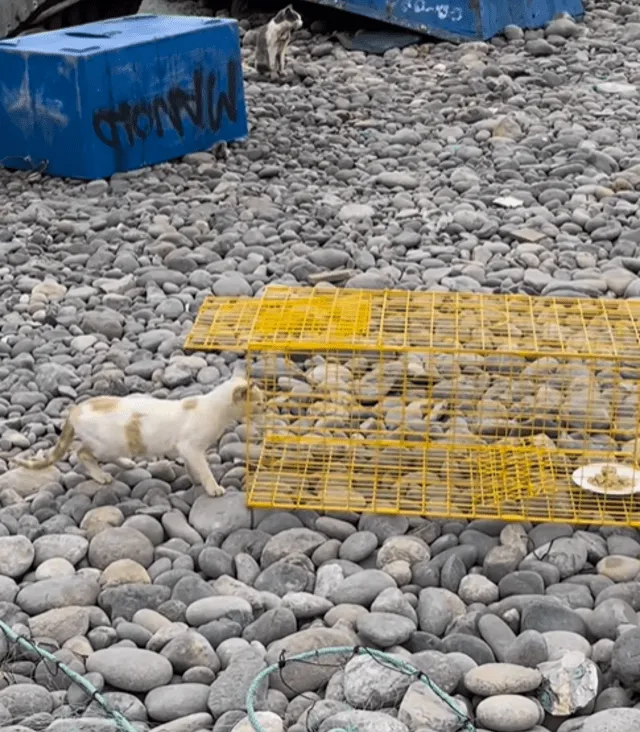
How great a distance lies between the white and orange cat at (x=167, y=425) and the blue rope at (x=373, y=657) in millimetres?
1059

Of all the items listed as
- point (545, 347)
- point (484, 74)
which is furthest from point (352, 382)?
point (484, 74)

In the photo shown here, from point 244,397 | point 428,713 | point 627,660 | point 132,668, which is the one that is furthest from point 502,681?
point 244,397

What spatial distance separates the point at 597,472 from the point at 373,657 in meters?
1.44

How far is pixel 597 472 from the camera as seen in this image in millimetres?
4531

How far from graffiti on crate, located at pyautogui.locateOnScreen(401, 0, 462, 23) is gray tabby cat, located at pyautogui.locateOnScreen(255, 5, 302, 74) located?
1.25 meters

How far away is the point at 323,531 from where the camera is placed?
427cm

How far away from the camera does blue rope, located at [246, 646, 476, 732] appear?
3221mm

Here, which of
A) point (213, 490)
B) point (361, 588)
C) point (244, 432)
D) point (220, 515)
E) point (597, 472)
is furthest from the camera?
point (244, 432)

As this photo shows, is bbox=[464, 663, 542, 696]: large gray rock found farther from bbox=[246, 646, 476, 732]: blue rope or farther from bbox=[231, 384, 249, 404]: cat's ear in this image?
bbox=[231, 384, 249, 404]: cat's ear

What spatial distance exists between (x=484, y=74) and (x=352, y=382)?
6330 millimetres

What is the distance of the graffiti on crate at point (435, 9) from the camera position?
466 inches

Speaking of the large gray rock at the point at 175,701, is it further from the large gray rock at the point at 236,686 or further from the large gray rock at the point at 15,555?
the large gray rock at the point at 15,555

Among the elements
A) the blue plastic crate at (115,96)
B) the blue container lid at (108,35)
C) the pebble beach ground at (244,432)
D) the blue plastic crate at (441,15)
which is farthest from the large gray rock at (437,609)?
the blue plastic crate at (441,15)

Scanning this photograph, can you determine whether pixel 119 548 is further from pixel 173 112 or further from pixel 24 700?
pixel 173 112
